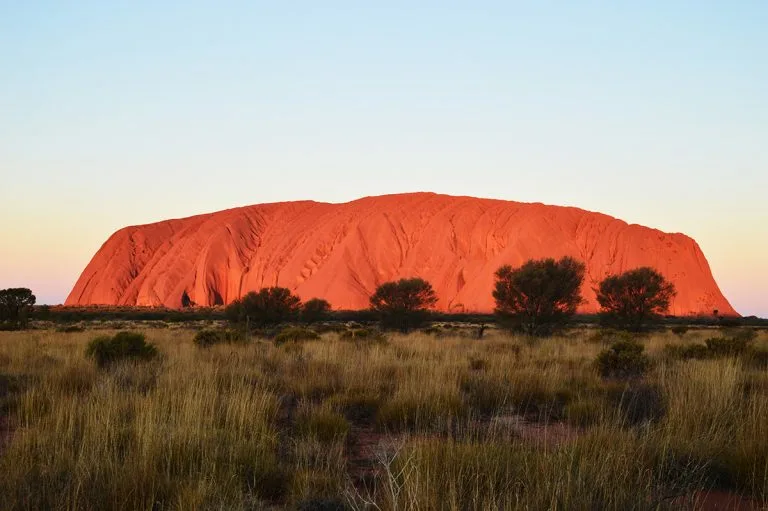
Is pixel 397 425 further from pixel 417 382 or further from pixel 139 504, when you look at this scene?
pixel 139 504

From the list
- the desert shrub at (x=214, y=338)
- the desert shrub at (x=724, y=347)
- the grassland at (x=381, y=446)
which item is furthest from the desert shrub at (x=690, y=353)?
the desert shrub at (x=214, y=338)

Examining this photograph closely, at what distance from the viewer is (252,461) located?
475cm

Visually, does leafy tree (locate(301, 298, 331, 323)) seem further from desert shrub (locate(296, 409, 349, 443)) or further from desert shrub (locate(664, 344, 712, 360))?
desert shrub (locate(296, 409, 349, 443))

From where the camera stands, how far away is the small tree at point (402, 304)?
3534 centimetres

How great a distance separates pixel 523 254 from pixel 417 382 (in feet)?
204

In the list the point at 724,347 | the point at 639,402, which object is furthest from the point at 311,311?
→ the point at 639,402

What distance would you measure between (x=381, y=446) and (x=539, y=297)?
22.7 meters

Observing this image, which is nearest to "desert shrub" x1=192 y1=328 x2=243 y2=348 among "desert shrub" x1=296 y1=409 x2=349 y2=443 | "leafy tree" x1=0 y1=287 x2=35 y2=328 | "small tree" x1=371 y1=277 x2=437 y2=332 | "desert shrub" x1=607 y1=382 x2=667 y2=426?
"desert shrub" x1=296 y1=409 x2=349 y2=443

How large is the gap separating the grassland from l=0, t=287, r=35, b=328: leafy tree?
27.1m

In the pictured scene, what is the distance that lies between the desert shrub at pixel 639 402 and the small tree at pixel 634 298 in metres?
24.1

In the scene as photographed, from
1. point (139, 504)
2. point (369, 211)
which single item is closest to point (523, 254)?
point (369, 211)

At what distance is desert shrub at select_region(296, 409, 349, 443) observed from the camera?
6109 mm

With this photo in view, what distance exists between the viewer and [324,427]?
634 cm

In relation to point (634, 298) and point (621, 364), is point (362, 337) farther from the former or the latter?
point (634, 298)
